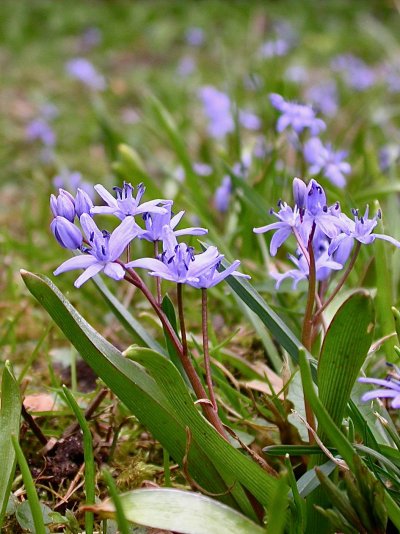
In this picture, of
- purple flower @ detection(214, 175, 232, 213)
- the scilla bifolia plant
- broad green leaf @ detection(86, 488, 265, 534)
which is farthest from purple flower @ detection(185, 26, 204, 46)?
broad green leaf @ detection(86, 488, 265, 534)

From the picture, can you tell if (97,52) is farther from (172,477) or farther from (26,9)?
(172,477)

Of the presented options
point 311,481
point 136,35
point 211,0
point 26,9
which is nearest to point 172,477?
point 311,481

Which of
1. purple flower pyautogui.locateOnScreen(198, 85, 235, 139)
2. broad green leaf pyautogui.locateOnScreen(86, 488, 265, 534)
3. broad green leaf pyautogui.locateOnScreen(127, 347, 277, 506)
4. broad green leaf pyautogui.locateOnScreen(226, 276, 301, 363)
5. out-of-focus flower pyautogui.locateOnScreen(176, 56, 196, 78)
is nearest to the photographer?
broad green leaf pyautogui.locateOnScreen(86, 488, 265, 534)

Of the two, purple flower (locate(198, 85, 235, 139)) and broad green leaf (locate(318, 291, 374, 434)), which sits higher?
purple flower (locate(198, 85, 235, 139))

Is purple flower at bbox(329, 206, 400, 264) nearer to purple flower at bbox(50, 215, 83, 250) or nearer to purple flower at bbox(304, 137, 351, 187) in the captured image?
purple flower at bbox(50, 215, 83, 250)

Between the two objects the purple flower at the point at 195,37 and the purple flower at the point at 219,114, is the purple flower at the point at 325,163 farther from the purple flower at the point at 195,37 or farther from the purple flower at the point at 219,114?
the purple flower at the point at 195,37

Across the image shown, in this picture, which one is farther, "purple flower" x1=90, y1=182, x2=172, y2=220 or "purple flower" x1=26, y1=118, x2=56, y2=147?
"purple flower" x1=26, y1=118, x2=56, y2=147
